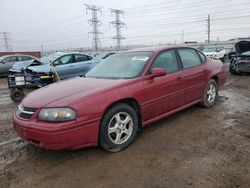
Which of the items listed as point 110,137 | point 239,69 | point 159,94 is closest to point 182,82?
point 159,94

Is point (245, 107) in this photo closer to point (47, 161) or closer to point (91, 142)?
point (91, 142)

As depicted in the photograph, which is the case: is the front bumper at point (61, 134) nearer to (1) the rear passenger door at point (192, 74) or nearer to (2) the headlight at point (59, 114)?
(2) the headlight at point (59, 114)

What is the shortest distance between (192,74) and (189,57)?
1.48ft

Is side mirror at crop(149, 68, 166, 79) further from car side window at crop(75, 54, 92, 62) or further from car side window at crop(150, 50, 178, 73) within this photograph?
car side window at crop(75, 54, 92, 62)

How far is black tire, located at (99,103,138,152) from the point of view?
10.5 feet

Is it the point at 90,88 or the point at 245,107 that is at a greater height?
the point at 90,88

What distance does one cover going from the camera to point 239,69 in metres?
11.0

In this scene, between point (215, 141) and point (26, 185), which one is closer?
point (26, 185)

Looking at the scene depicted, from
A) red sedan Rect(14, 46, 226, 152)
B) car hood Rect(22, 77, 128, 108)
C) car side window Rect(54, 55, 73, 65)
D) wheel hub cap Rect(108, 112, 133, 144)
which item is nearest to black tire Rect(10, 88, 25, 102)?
car side window Rect(54, 55, 73, 65)

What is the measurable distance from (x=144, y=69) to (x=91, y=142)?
1532mm

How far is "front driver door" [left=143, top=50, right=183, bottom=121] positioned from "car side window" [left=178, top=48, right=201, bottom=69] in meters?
0.25

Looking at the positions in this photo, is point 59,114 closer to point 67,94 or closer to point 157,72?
point 67,94

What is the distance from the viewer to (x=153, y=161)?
3.07 metres

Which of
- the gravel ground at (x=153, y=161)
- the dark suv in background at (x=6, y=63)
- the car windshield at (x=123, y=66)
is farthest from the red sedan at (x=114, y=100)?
the dark suv in background at (x=6, y=63)
